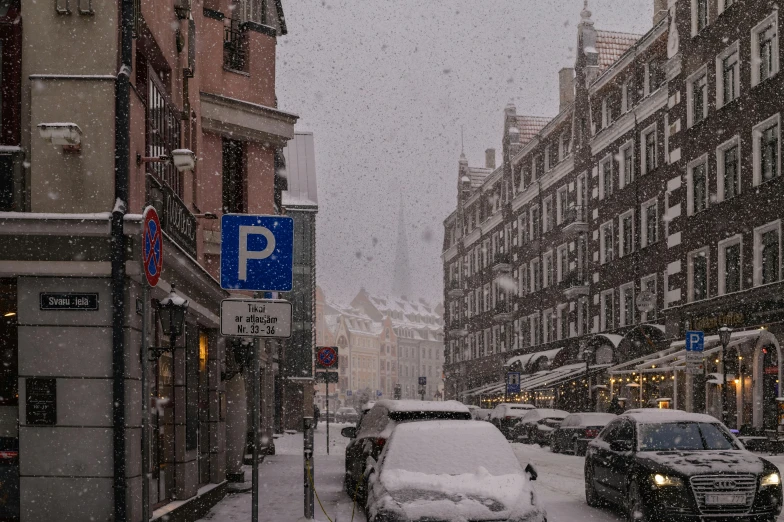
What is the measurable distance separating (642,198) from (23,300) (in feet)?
109

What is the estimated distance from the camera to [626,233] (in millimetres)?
43125

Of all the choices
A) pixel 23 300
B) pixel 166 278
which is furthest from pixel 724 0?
pixel 23 300

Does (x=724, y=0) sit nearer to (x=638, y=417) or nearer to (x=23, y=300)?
(x=638, y=417)

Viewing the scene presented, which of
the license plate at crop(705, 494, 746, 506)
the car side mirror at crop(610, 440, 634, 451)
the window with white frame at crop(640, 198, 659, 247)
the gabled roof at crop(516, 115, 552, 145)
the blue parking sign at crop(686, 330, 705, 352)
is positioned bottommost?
the license plate at crop(705, 494, 746, 506)

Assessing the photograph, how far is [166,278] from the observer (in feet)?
41.2

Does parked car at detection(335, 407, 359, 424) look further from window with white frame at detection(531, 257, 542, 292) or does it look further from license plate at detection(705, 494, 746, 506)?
license plate at detection(705, 494, 746, 506)

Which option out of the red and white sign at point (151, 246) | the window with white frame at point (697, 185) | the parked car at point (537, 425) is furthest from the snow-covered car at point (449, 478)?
the window with white frame at point (697, 185)

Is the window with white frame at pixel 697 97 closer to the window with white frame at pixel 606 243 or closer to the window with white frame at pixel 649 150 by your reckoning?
the window with white frame at pixel 649 150

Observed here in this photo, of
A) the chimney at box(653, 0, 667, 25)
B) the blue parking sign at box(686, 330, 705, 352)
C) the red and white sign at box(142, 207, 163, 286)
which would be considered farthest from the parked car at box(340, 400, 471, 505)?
the chimney at box(653, 0, 667, 25)

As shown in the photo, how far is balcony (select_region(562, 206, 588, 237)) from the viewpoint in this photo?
47750 mm

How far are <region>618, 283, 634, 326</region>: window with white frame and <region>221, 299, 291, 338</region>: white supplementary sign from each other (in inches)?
1388

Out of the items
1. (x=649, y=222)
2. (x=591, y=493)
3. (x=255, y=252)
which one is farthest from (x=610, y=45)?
(x=255, y=252)

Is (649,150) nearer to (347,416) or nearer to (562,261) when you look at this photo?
(562,261)

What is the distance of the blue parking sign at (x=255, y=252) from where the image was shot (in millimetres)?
8633
